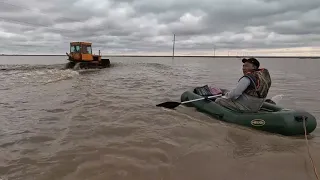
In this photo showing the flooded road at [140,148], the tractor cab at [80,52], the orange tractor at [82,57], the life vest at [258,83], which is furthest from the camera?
the tractor cab at [80,52]

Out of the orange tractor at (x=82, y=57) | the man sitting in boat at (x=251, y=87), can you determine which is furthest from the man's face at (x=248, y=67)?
the orange tractor at (x=82, y=57)

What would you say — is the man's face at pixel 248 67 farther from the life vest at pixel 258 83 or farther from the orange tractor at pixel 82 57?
the orange tractor at pixel 82 57

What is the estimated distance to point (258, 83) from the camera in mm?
6301

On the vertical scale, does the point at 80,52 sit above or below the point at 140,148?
above

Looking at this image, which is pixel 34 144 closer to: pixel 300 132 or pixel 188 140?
pixel 188 140

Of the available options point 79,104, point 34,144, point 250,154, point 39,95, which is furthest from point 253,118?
point 39,95

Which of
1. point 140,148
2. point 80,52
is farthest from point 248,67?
point 80,52

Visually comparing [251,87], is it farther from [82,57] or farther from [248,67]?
[82,57]

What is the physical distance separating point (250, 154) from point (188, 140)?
4.10ft

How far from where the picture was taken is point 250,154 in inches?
193

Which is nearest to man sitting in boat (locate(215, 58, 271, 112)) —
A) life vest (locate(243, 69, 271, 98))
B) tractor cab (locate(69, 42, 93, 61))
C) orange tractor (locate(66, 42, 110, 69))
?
life vest (locate(243, 69, 271, 98))

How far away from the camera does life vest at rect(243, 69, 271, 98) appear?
6.27 metres

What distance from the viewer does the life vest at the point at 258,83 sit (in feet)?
20.6

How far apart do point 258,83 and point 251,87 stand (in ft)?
0.60
